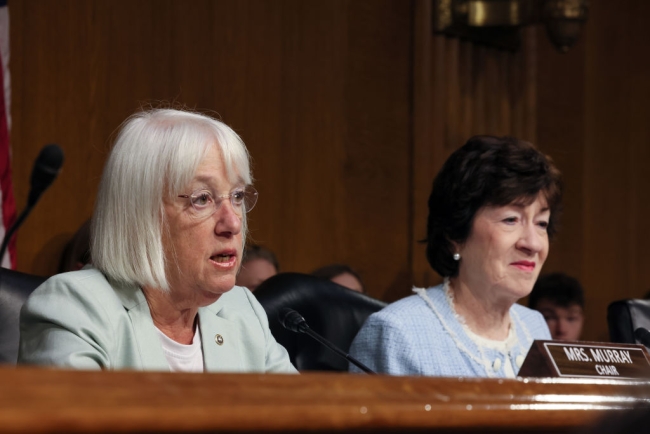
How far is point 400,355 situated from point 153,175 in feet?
3.20

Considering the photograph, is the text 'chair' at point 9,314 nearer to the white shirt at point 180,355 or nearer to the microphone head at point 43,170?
the white shirt at point 180,355

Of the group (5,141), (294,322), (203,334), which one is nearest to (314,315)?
(294,322)

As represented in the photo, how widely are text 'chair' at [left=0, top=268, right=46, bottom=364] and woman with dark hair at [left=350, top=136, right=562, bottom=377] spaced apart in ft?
3.15

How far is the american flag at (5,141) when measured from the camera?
342cm

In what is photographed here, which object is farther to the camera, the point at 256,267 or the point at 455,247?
the point at 256,267

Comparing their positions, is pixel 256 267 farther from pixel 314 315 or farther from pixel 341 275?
pixel 314 315

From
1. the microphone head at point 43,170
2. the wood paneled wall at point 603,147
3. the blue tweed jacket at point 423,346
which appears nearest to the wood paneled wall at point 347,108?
the wood paneled wall at point 603,147

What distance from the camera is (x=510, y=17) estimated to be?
4934 mm

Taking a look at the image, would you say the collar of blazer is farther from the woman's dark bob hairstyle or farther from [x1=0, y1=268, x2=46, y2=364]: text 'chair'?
the woman's dark bob hairstyle

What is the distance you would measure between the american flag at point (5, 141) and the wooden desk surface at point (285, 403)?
2752 millimetres

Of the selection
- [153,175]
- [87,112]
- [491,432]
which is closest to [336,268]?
[87,112]

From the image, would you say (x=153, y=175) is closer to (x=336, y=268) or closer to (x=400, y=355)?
(x=400, y=355)

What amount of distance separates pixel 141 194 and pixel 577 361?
975mm

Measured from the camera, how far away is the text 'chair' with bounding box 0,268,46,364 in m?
2.34
